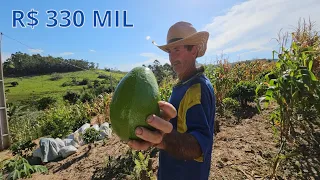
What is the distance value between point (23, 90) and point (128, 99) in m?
58.3

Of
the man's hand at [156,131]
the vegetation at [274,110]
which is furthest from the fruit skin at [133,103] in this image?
the vegetation at [274,110]

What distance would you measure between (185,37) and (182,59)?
0.16 metres

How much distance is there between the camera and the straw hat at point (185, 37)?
60.9 inches

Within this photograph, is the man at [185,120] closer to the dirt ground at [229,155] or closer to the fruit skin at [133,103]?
the fruit skin at [133,103]

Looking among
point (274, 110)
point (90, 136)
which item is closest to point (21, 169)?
point (90, 136)

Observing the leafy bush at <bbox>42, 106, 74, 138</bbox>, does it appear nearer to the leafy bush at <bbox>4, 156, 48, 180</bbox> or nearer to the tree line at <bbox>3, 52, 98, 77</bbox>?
the leafy bush at <bbox>4, 156, 48, 180</bbox>

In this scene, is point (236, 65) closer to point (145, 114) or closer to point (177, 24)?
point (177, 24)

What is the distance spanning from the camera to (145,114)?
1.01 meters

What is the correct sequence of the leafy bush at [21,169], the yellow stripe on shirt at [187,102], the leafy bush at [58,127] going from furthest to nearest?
1. the leafy bush at [58,127]
2. the leafy bush at [21,169]
3. the yellow stripe on shirt at [187,102]

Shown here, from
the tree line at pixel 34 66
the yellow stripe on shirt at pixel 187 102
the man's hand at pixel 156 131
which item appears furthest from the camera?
the tree line at pixel 34 66

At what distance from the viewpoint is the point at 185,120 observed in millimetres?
1270

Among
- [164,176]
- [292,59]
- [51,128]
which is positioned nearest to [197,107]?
[164,176]

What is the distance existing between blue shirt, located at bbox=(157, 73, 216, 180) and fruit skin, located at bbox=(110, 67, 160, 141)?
0.81 ft

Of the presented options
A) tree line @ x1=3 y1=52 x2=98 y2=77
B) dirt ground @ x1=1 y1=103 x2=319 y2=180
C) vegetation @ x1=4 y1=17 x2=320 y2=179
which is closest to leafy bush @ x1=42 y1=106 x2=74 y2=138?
vegetation @ x1=4 y1=17 x2=320 y2=179
